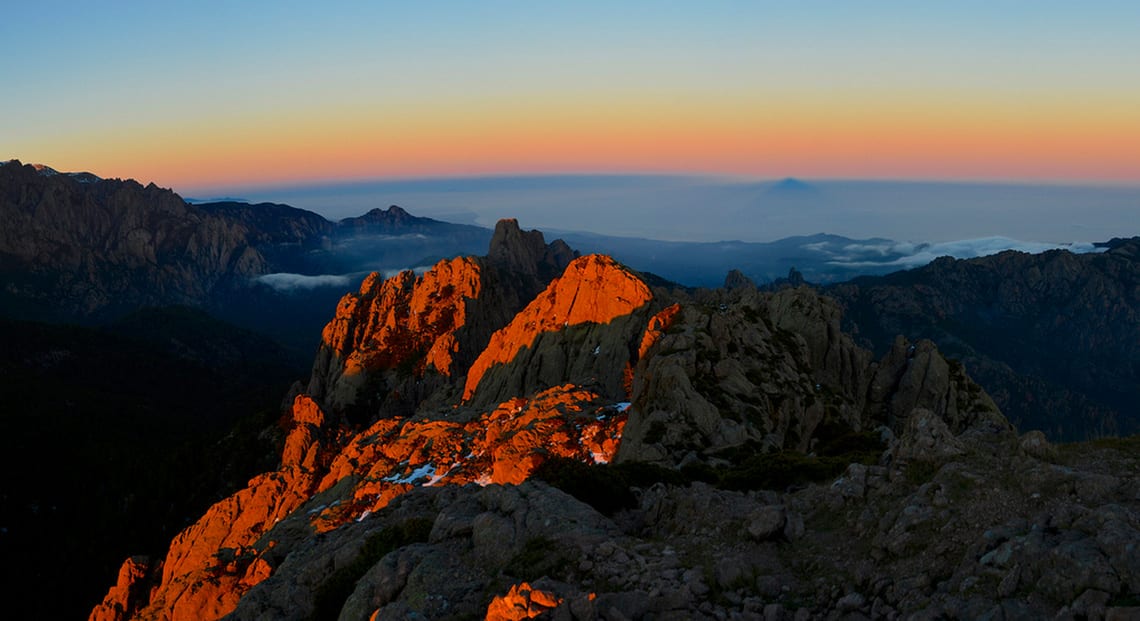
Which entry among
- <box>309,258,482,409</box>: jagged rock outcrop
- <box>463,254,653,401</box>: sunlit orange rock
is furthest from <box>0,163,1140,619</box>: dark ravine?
<box>309,258,482,409</box>: jagged rock outcrop

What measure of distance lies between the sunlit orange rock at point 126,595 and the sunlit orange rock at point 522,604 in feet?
233

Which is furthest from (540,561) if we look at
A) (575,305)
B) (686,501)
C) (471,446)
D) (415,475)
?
(575,305)

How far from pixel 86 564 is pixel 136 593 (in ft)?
383

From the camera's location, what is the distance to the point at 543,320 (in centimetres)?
11362

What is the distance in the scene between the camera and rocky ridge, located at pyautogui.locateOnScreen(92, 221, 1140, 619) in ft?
48.9

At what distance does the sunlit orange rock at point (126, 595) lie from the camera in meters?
67.4

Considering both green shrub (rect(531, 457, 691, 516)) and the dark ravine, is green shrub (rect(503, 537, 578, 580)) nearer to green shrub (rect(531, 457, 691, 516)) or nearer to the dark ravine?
the dark ravine

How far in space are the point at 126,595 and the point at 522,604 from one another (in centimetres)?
7521

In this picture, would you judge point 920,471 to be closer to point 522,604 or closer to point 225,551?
point 522,604

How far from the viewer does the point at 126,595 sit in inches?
→ 2741

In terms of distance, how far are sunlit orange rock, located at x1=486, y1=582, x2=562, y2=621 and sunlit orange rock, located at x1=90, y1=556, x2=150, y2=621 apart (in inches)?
2791

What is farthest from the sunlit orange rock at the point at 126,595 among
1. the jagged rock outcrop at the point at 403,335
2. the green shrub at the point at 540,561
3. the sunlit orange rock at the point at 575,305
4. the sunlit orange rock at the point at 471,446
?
the jagged rock outcrop at the point at 403,335

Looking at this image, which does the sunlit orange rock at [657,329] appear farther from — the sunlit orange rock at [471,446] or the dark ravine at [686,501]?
the sunlit orange rock at [471,446]

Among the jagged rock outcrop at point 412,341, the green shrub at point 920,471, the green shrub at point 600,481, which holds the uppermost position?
the green shrub at point 920,471
